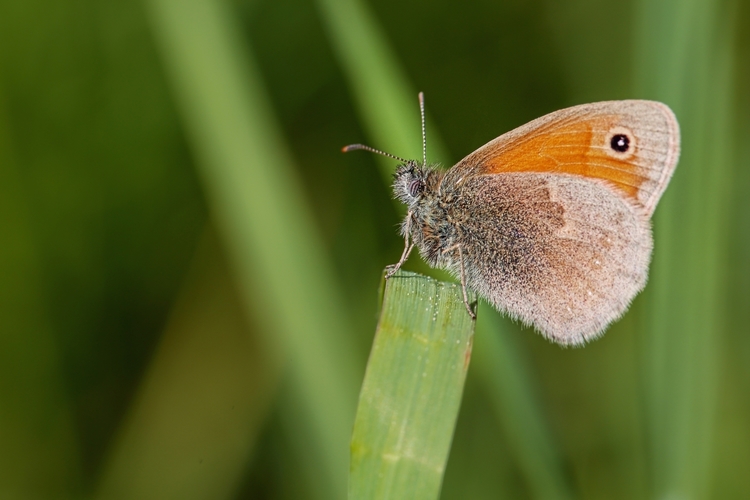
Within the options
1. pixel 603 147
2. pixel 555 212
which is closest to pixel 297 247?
pixel 555 212

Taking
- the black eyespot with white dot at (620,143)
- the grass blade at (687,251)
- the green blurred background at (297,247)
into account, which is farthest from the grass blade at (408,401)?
the black eyespot with white dot at (620,143)

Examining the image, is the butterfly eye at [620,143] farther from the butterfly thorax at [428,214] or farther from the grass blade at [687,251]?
the butterfly thorax at [428,214]

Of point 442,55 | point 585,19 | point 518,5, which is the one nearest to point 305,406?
point 442,55

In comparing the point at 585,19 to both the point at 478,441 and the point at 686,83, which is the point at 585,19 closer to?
the point at 686,83

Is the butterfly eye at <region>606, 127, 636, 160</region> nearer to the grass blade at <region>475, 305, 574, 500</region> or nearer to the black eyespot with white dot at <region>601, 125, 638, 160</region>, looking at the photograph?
the black eyespot with white dot at <region>601, 125, 638, 160</region>

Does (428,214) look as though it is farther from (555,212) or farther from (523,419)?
(523,419)

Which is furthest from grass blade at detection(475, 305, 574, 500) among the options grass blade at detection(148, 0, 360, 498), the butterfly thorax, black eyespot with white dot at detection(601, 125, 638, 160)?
black eyespot with white dot at detection(601, 125, 638, 160)
